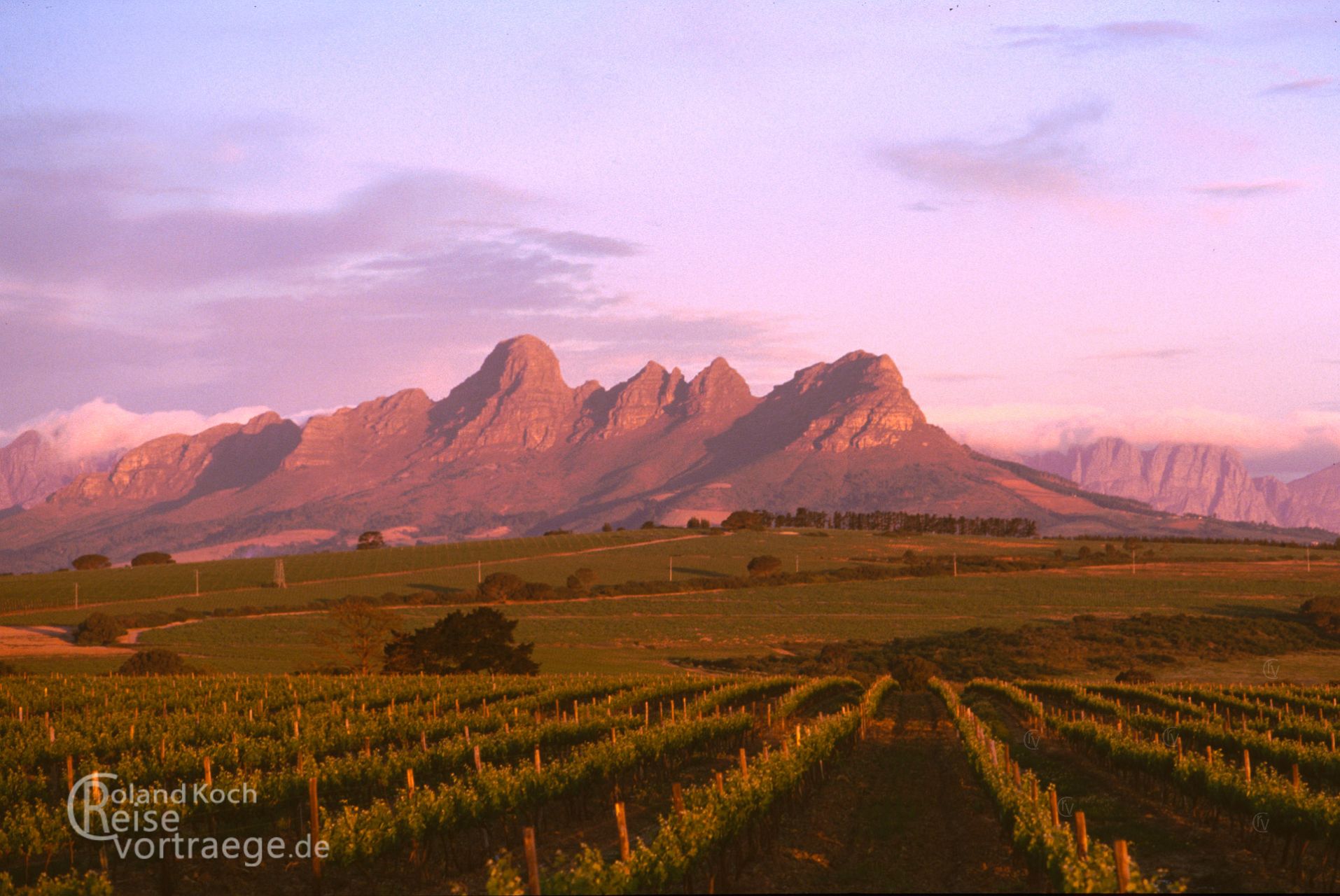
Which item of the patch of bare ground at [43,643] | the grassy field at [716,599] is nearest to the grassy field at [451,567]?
the grassy field at [716,599]

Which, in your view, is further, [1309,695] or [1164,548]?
[1164,548]

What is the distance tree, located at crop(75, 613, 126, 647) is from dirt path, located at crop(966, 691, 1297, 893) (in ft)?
283

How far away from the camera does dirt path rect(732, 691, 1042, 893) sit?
18938mm

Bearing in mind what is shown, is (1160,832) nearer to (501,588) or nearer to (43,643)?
(43,643)

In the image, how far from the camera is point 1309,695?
5109 centimetres

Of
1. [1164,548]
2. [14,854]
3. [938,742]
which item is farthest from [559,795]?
[1164,548]

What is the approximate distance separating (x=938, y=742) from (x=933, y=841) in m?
18.2

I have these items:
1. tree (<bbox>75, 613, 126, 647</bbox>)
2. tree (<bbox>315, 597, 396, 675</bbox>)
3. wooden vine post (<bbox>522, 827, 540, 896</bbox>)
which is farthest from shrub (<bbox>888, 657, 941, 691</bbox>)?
tree (<bbox>75, 613, 126, 647</bbox>)

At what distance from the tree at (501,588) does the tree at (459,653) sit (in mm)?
57692

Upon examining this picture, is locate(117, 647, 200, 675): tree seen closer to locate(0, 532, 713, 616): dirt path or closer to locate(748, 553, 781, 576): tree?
locate(0, 532, 713, 616): dirt path

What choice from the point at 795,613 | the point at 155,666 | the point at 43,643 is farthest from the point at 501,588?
the point at 155,666

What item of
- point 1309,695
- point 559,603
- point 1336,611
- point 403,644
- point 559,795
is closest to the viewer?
point 559,795

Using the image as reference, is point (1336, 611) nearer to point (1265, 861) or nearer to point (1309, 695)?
point (1309, 695)

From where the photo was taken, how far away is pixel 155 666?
64.9 m
